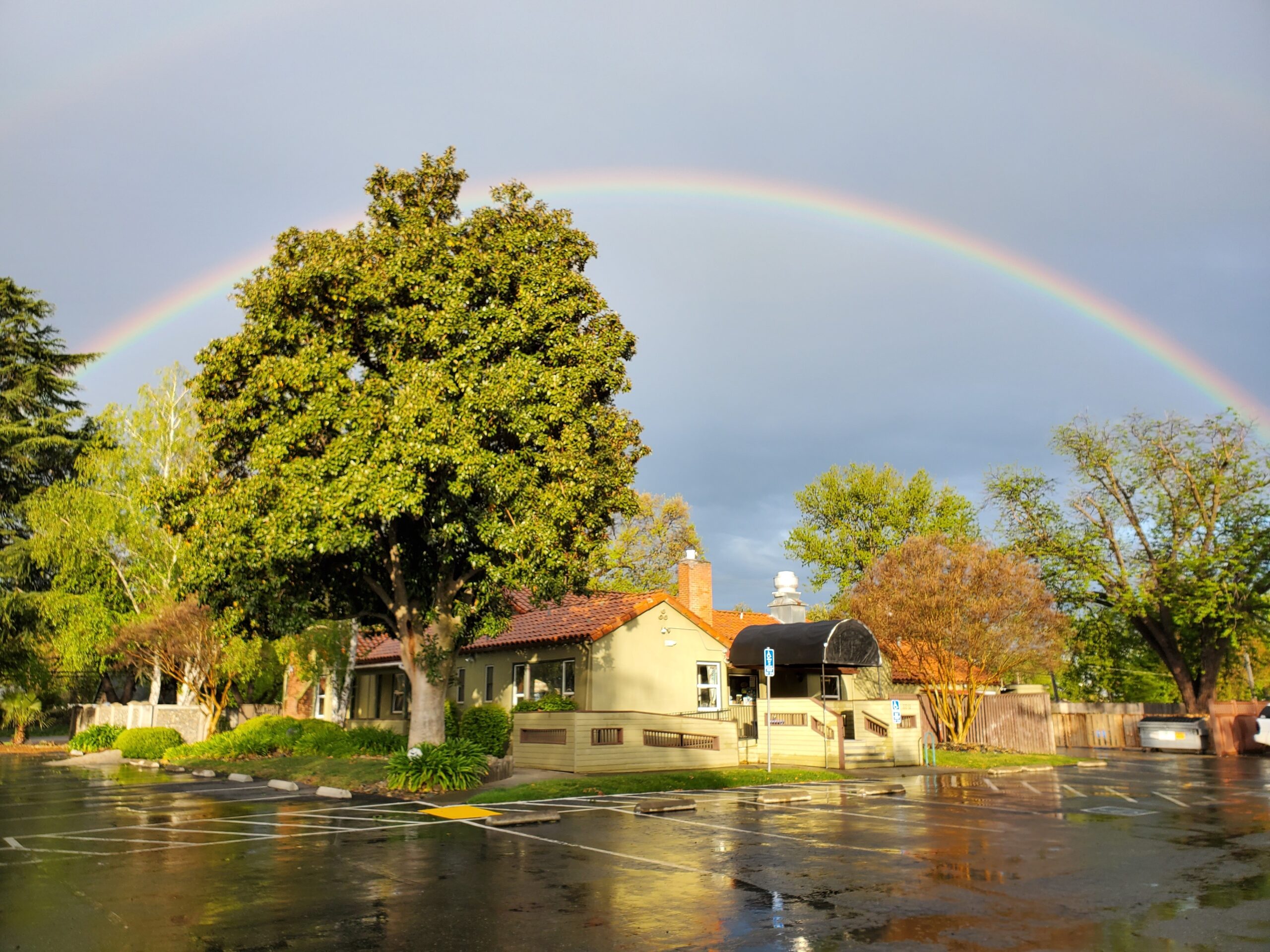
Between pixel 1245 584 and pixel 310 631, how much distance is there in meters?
41.2

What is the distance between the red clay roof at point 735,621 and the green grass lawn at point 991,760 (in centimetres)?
766

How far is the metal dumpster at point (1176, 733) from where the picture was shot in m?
38.2

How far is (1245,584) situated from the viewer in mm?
41875

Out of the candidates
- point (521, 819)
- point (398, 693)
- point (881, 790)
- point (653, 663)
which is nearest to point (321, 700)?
point (398, 693)

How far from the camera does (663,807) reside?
16.1 m

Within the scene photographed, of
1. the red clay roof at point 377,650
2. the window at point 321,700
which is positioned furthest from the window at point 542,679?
the window at point 321,700

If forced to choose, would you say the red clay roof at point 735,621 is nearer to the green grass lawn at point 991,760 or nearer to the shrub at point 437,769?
the green grass lawn at point 991,760

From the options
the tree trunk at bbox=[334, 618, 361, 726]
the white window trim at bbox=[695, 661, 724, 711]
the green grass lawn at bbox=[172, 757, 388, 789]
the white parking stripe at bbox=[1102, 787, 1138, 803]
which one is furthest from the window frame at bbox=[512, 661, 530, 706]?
the white parking stripe at bbox=[1102, 787, 1138, 803]

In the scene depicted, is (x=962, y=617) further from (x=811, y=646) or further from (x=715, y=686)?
(x=715, y=686)

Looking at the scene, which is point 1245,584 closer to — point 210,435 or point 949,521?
point 949,521

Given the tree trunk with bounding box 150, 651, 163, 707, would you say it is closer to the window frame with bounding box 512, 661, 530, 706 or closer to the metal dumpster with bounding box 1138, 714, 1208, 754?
the window frame with bounding box 512, 661, 530, 706

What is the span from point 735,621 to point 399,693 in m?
14.6

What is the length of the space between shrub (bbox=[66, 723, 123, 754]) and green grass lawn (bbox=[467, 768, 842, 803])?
23.9 meters

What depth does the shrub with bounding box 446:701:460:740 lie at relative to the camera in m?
28.2
